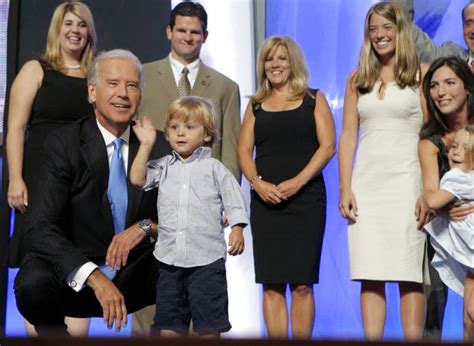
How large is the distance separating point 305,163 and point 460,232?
28.5 inches

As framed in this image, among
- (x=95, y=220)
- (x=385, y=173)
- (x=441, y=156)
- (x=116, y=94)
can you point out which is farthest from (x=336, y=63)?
(x=95, y=220)

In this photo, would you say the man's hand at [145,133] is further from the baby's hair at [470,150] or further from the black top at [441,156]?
the baby's hair at [470,150]

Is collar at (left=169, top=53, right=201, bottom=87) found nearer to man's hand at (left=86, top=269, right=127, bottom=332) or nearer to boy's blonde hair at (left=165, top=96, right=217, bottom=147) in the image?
boy's blonde hair at (left=165, top=96, right=217, bottom=147)

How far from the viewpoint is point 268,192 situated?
13.5ft

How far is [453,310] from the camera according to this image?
467 centimetres

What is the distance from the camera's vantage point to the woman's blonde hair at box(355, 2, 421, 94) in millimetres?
4105

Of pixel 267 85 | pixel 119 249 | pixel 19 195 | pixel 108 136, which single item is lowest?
pixel 119 249

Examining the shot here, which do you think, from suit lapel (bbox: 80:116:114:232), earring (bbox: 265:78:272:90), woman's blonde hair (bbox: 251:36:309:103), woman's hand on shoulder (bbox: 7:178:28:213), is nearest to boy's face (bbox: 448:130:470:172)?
woman's blonde hair (bbox: 251:36:309:103)

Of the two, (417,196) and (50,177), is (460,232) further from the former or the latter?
(50,177)

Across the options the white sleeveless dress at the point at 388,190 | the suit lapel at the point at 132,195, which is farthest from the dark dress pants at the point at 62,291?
the white sleeveless dress at the point at 388,190

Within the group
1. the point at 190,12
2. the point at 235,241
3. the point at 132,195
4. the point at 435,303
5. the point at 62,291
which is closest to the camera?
the point at 62,291

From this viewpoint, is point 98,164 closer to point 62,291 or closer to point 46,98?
point 62,291

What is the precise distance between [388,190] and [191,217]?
3.07 ft

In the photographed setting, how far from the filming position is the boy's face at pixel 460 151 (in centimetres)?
394
